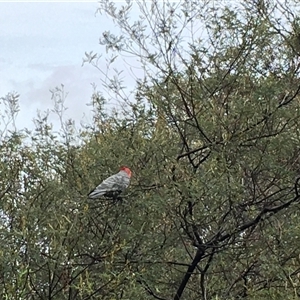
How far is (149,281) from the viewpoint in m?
4.55

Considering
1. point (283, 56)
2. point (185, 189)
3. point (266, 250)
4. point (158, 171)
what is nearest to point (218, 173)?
point (185, 189)

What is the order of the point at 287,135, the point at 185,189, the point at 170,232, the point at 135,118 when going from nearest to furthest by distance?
the point at 185,189
the point at 287,135
the point at 170,232
the point at 135,118

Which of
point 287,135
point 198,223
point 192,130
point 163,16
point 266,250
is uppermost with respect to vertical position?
point 163,16

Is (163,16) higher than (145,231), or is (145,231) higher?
(163,16)

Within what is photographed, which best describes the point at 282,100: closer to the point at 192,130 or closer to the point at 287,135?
the point at 287,135

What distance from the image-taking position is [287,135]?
434 centimetres

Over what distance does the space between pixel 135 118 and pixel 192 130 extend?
536 millimetres

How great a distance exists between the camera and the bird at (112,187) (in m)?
4.29

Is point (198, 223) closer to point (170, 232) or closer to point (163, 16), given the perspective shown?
point (170, 232)

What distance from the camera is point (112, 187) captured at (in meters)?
4.32

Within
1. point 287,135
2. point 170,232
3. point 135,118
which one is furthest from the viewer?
point 135,118

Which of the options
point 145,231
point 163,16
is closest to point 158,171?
point 145,231

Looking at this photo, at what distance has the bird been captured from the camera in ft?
14.1

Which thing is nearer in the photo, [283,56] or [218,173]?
[218,173]
